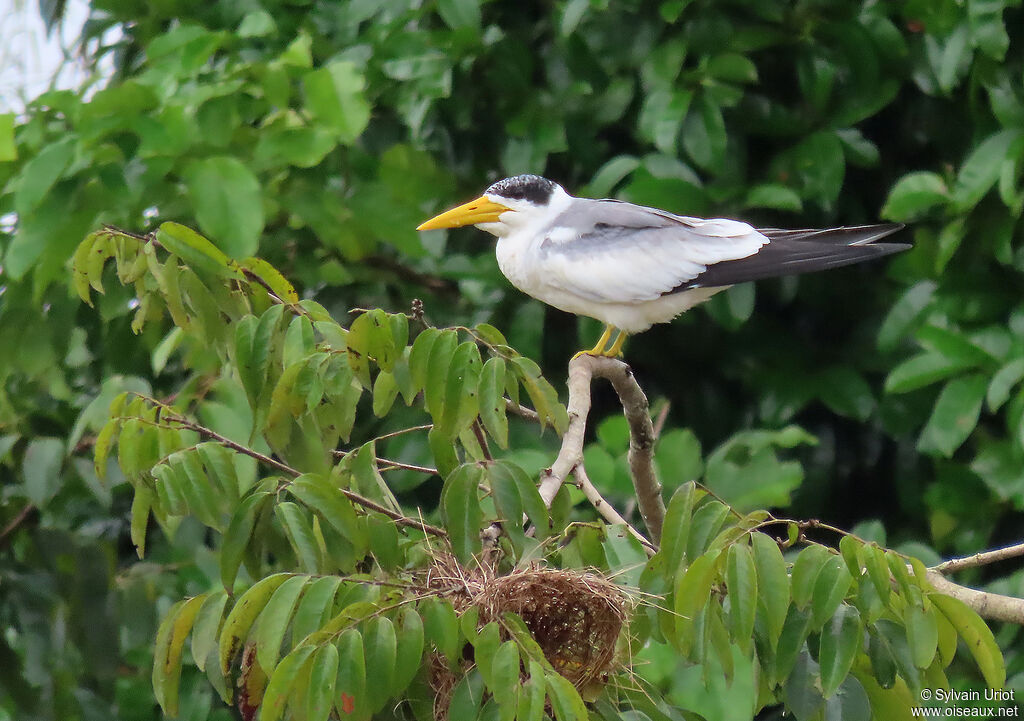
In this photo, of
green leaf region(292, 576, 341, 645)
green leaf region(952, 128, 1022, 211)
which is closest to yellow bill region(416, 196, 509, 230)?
green leaf region(952, 128, 1022, 211)

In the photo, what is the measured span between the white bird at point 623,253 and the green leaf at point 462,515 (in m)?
1.02

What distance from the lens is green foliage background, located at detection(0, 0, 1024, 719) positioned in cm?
329

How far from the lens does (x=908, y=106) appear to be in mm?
3859

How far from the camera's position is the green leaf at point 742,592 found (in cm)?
179

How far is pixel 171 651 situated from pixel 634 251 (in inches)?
59.0

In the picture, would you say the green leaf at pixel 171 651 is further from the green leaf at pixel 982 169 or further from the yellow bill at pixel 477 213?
the green leaf at pixel 982 169

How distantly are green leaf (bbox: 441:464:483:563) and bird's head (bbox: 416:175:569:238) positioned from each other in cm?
136

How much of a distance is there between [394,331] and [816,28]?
2091 mm

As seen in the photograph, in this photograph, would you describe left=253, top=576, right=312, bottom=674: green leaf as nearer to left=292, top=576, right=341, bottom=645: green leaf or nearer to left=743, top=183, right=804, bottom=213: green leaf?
left=292, top=576, right=341, bottom=645: green leaf

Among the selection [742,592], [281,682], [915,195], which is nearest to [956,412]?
[915,195]

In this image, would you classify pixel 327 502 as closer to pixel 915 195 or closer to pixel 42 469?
pixel 42 469

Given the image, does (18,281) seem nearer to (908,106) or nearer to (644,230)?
(644,230)

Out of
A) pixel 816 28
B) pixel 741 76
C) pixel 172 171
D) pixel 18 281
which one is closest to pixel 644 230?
pixel 741 76

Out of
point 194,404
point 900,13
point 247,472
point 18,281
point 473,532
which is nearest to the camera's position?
point 473,532
